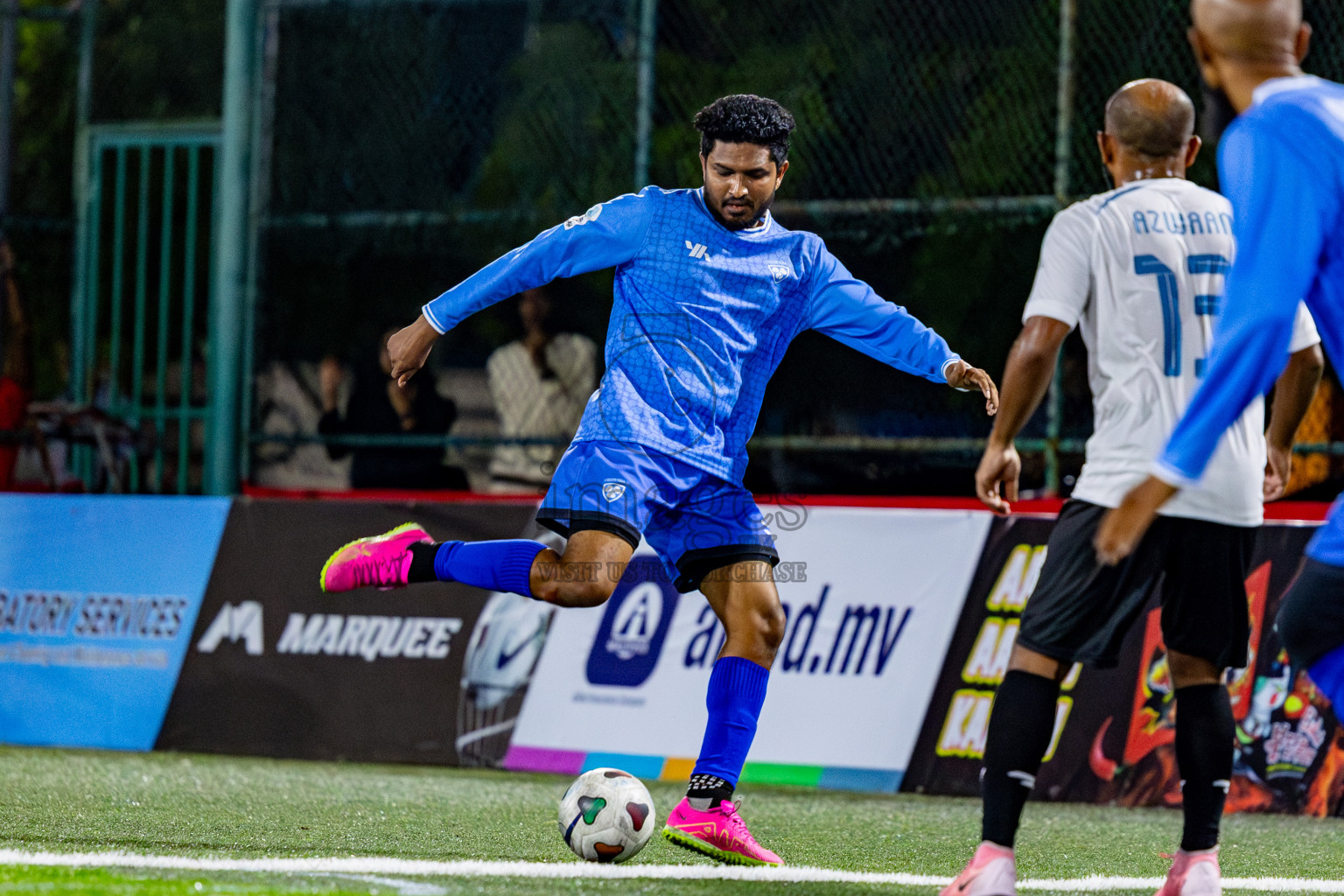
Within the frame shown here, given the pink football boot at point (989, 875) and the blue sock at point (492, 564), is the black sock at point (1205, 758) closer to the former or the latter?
the pink football boot at point (989, 875)

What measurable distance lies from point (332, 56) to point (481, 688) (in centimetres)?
381

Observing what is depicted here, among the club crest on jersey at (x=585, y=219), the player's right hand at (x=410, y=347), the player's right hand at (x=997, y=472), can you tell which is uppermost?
the club crest on jersey at (x=585, y=219)

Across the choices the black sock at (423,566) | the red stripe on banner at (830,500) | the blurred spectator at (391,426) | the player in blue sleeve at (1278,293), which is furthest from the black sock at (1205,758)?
the blurred spectator at (391,426)

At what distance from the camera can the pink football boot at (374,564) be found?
5121 millimetres

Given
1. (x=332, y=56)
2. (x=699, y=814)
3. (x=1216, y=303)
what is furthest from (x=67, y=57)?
(x=1216, y=303)

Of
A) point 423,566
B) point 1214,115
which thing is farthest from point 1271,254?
point 1214,115

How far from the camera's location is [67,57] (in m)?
12.5

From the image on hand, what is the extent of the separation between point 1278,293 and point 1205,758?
1470 mm

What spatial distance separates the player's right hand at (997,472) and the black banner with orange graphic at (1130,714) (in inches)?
98.0

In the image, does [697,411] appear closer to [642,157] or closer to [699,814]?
[699,814]

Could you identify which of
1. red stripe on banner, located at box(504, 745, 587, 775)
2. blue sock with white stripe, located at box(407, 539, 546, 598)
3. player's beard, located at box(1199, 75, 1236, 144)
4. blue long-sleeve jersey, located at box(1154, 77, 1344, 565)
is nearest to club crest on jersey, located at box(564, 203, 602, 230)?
blue sock with white stripe, located at box(407, 539, 546, 598)

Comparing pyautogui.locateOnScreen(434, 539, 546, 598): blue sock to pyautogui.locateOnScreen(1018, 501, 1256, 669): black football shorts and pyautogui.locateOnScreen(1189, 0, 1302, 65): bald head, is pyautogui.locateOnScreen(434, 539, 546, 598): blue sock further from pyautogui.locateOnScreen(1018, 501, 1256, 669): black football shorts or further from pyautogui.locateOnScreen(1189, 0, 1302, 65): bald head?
pyautogui.locateOnScreen(1189, 0, 1302, 65): bald head

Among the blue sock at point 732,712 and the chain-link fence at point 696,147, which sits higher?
the chain-link fence at point 696,147

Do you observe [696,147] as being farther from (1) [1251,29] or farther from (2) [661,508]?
(1) [1251,29]
